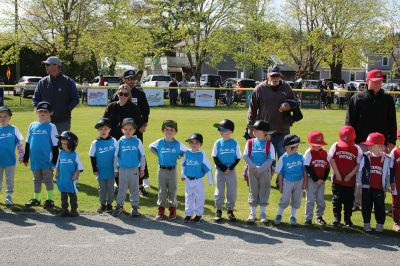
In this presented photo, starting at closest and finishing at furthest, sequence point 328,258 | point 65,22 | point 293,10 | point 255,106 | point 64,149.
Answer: point 328,258, point 64,149, point 255,106, point 65,22, point 293,10

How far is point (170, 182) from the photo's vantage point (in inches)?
259

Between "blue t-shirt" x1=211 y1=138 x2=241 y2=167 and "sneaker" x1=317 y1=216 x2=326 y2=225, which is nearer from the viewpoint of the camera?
"sneaker" x1=317 y1=216 x2=326 y2=225

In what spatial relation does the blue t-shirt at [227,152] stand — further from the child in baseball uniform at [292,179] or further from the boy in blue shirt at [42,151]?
the boy in blue shirt at [42,151]

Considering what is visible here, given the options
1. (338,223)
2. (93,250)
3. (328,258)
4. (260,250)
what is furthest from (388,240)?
(93,250)

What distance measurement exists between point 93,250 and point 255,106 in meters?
4.08

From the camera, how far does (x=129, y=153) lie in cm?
665

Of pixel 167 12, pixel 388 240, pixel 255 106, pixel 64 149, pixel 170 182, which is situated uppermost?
pixel 167 12

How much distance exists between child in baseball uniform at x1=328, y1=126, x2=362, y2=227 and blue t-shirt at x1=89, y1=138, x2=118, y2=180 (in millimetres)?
2987

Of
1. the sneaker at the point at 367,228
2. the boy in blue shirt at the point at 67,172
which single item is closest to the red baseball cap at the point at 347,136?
the sneaker at the point at 367,228

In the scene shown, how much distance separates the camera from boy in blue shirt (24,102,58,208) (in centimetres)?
707

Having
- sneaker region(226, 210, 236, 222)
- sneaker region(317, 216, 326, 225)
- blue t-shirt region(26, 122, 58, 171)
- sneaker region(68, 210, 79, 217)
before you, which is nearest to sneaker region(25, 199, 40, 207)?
blue t-shirt region(26, 122, 58, 171)

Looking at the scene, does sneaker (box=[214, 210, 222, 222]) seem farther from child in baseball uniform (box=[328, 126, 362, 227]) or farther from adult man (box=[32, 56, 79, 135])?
adult man (box=[32, 56, 79, 135])

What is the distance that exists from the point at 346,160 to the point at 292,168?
714 millimetres

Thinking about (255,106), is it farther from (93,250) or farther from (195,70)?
(195,70)
